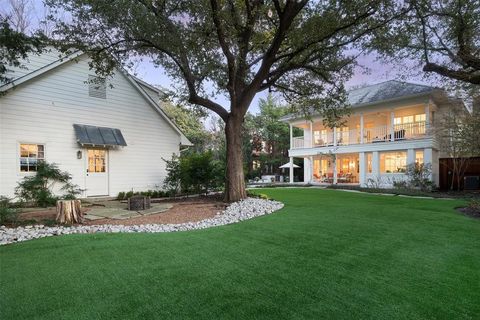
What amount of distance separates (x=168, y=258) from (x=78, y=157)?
30.4ft

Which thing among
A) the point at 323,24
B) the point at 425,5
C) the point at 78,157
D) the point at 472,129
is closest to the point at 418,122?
the point at 472,129

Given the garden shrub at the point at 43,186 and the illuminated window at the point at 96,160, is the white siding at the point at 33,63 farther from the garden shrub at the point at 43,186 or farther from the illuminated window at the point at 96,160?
the illuminated window at the point at 96,160

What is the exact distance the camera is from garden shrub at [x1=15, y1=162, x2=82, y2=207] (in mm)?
9578

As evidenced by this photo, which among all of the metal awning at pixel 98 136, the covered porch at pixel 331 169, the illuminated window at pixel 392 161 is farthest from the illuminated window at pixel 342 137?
the metal awning at pixel 98 136

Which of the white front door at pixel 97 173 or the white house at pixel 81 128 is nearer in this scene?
the white house at pixel 81 128

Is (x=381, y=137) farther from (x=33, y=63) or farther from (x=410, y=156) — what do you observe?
(x=33, y=63)

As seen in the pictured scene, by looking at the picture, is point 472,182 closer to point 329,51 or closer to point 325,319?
point 329,51

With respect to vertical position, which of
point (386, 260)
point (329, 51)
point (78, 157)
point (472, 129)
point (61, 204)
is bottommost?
point (386, 260)

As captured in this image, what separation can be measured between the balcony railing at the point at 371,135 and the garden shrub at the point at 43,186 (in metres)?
16.6

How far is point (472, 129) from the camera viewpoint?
42.5 feet

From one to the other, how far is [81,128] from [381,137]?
17.6 m

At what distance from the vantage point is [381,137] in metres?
18.9

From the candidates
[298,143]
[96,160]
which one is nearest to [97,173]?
[96,160]

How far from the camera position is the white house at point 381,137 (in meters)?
16.5
